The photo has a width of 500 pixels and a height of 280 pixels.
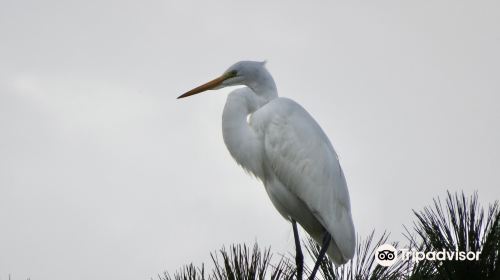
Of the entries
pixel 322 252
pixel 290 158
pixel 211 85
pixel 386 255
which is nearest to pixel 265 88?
pixel 211 85

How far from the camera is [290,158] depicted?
4.52 metres

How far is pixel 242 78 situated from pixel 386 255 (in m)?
2.13

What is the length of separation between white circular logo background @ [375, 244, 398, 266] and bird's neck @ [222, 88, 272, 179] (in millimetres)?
1562

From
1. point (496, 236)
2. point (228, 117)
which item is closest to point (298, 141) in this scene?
point (228, 117)

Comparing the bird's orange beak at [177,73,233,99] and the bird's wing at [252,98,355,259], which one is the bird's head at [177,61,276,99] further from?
the bird's wing at [252,98,355,259]

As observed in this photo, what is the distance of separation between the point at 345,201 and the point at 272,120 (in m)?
0.74

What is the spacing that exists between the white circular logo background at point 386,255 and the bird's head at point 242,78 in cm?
195

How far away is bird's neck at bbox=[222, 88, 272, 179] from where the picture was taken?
4613 millimetres

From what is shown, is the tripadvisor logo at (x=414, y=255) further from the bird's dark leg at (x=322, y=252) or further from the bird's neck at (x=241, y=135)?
the bird's neck at (x=241, y=135)

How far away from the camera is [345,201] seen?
4527mm

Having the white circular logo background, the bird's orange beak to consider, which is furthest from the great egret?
the white circular logo background

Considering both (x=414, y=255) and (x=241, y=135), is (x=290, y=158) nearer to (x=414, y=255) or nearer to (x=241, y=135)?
(x=241, y=135)

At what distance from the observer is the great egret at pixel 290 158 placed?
446 centimetres

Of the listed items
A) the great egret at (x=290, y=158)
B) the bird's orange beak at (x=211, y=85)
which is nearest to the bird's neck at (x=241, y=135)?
the great egret at (x=290, y=158)
